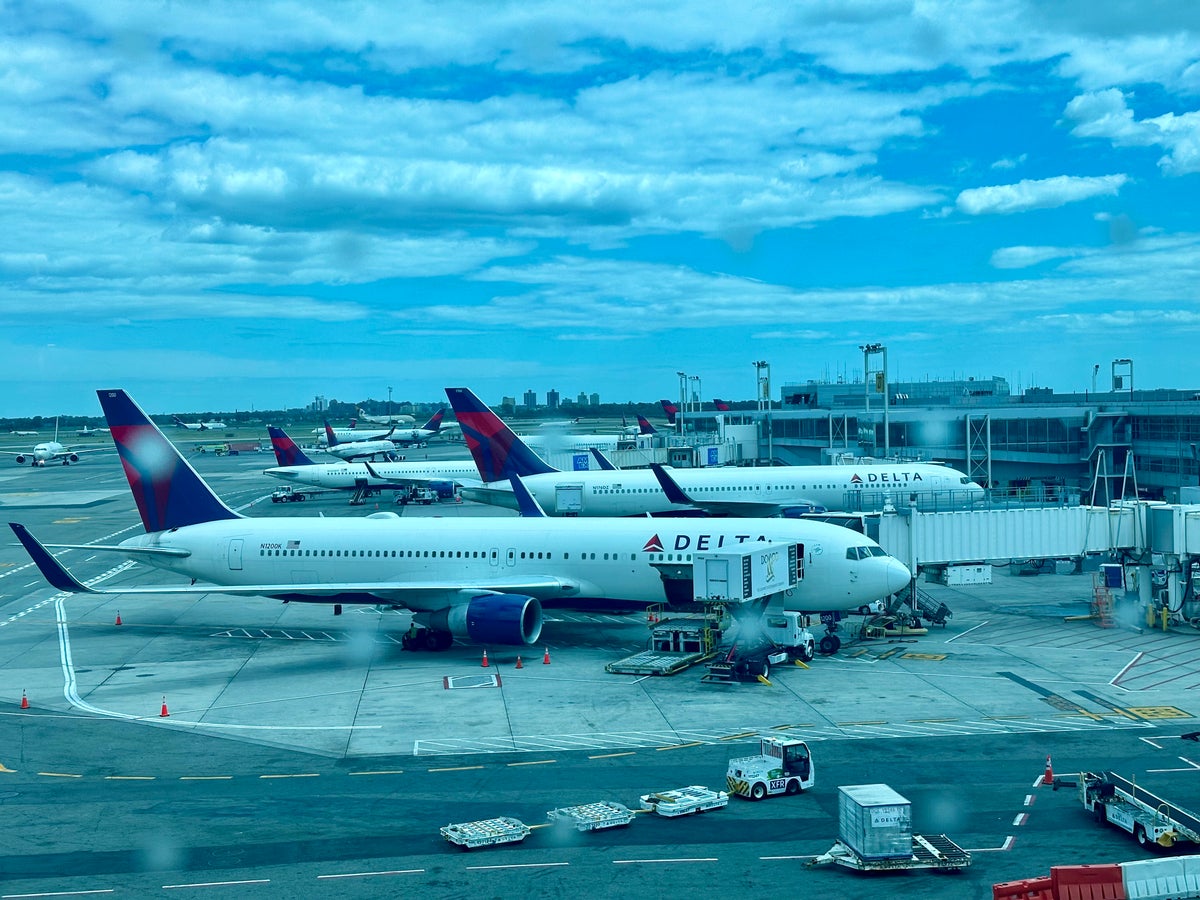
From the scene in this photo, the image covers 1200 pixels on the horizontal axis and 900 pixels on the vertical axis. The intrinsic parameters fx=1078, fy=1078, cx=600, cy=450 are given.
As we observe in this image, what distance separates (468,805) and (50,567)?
22.1 meters

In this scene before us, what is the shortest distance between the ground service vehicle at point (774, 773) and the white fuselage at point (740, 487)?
33.8 m

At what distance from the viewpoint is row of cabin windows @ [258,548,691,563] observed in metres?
42.0

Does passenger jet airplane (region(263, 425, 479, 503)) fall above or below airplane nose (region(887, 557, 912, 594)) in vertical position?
above

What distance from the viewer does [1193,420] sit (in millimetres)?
65625

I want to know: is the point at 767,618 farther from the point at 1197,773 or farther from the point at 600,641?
the point at 1197,773

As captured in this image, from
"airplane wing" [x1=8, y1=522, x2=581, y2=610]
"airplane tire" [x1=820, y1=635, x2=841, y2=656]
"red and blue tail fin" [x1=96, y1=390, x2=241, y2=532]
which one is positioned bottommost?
"airplane tire" [x1=820, y1=635, x2=841, y2=656]

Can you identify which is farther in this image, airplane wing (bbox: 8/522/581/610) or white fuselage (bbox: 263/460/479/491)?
white fuselage (bbox: 263/460/479/491)

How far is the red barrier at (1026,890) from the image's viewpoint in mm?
18719

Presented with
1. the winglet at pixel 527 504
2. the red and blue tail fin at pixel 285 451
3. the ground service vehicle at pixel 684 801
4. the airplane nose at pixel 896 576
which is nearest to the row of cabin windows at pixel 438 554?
the airplane nose at pixel 896 576

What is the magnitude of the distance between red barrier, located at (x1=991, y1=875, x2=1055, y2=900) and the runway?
5.10 ft

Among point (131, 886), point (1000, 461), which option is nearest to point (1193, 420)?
point (1000, 461)

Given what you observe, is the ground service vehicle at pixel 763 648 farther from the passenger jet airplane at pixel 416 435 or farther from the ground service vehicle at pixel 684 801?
the passenger jet airplane at pixel 416 435

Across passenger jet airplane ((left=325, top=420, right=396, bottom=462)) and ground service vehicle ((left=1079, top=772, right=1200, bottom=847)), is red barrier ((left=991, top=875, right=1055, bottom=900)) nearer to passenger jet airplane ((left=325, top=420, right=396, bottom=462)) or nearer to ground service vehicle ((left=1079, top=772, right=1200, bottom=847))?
ground service vehicle ((left=1079, top=772, right=1200, bottom=847))

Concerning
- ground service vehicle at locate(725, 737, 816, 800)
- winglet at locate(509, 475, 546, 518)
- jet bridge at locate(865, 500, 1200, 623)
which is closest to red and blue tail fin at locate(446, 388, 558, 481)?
winglet at locate(509, 475, 546, 518)
